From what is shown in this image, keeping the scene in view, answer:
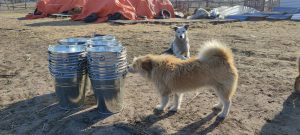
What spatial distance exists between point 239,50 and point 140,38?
12.2ft

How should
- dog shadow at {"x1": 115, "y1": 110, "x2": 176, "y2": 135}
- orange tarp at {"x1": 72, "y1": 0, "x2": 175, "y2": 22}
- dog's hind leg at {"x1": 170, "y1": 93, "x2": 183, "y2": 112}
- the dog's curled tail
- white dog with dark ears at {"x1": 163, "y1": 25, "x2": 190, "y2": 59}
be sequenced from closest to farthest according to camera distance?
dog shadow at {"x1": 115, "y1": 110, "x2": 176, "y2": 135}
the dog's curled tail
dog's hind leg at {"x1": 170, "y1": 93, "x2": 183, "y2": 112}
white dog with dark ears at {"x1": 163, "y1": 25, "x2": 190, "y2": 59}
orange tarp at {"x1": 72, "y1": 0, "x2": 175, "y2": 22}

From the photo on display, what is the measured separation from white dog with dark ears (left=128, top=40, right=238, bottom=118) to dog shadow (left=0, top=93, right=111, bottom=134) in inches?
Answer: 37.0

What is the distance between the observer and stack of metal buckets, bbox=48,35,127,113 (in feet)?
15.9

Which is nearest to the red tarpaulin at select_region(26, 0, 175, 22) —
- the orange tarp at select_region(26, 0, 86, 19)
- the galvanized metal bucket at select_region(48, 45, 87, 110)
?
the orange tarp at select_region(26, 0, 86, 19)

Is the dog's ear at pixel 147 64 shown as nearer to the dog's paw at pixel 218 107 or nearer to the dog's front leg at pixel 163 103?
the dog's front leg at pixel 163 103

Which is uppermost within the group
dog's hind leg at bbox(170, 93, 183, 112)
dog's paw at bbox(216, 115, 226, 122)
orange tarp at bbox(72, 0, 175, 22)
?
orange tarp at bbox(72, 0, 175, 22)

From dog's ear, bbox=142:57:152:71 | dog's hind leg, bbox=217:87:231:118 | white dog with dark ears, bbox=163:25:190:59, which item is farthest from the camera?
white dog with dark ears, bbox=163:25:190:59

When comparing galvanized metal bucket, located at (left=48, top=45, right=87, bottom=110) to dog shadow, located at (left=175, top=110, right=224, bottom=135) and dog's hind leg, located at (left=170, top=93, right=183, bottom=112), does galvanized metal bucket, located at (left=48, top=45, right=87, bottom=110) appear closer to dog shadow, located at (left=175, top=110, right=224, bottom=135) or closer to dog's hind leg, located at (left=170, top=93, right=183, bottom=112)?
dog's hind leg, located at (left=170, top=93, right=183, bottom=112)

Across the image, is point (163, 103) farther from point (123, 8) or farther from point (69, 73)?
point (123, 8)

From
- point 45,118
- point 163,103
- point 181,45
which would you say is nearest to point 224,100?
point 163,103

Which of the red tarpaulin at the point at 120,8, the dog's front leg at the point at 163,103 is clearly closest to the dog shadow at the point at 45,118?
the dog's front leg at the point at 163,103

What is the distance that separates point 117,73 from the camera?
4.93m

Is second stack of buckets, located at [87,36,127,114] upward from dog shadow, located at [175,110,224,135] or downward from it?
upward

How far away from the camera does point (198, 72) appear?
471 cm
